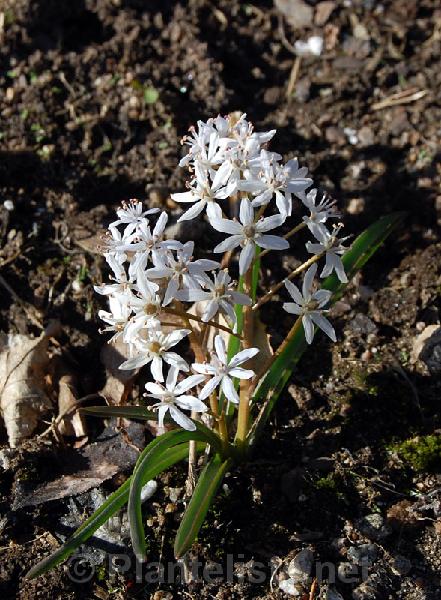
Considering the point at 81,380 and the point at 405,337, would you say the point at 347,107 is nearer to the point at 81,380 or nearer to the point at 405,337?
the point at 405,337

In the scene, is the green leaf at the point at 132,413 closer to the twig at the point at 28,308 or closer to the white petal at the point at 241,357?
the white petal at the point at 241,357

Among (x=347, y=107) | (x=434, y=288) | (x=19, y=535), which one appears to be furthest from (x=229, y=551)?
(x=347, y=107)

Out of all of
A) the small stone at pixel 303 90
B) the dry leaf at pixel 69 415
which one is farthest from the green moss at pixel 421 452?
the small stone at pixel 303 90

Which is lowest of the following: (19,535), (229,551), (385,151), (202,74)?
(229,551)

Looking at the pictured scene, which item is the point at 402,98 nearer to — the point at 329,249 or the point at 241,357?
the point at 329,249

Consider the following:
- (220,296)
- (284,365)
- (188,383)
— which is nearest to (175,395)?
(188,383)

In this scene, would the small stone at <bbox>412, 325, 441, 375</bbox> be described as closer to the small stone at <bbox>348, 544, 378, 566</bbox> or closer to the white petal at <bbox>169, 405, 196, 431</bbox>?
the small stone at <bbox>348, 544, 378, 566</bbox>
